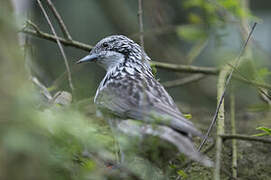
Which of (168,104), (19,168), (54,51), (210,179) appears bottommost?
(19,168)

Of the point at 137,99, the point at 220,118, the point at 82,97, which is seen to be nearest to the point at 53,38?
the point at 137,99

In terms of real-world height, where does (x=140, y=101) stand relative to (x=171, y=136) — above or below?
above

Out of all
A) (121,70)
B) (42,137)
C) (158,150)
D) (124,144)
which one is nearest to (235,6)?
(121,70)

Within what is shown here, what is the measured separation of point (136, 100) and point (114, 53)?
1.36m

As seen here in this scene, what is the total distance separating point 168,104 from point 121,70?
1.10m

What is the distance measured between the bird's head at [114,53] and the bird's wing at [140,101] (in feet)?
1.86

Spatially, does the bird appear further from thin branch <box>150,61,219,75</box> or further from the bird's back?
thin branch <box>150,61,219,75</box>

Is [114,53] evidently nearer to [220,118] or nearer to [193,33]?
[220,118]

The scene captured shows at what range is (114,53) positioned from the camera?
527 centimetres

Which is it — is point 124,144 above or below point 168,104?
below

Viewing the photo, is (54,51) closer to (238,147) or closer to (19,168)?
(238,147)

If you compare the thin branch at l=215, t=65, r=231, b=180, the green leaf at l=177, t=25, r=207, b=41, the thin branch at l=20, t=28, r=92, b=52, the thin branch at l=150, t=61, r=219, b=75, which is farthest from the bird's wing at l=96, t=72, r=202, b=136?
the green leaf at l=177, t=25, r=207, b=41

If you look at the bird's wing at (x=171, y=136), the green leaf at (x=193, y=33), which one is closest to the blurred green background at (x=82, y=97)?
the green leaf at (x=193, y=33)

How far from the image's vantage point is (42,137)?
98.8 inches
